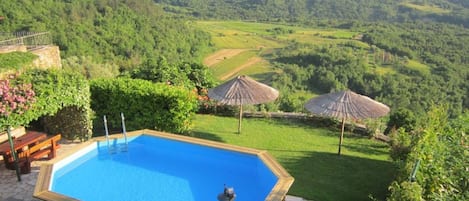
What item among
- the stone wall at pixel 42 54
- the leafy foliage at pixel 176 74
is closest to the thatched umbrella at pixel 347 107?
the leafy foliage at pixel 176 74

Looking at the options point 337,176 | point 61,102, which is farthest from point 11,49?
point 337,176

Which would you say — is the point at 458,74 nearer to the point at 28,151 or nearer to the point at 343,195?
the point at 343,195

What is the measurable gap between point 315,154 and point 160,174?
3.66 metres

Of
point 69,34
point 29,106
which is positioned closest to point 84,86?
point 29,106

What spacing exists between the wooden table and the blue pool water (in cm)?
80

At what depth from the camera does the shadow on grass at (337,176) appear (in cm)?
682

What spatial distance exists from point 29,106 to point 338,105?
6294 mm

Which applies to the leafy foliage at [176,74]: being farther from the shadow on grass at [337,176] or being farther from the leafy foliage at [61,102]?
the shadow on grass at [337,176]

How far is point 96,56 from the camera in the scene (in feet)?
111

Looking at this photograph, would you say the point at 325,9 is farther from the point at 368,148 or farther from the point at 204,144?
the point at 204,144

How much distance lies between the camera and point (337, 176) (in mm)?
7586

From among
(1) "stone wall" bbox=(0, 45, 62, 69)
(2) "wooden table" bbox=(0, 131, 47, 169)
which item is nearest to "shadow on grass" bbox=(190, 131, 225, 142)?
(2) "wooden table" bbox=(0, 131, 47, 169)

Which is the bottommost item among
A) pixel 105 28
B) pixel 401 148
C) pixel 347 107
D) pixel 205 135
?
pixel 205 135

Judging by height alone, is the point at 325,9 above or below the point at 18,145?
above
